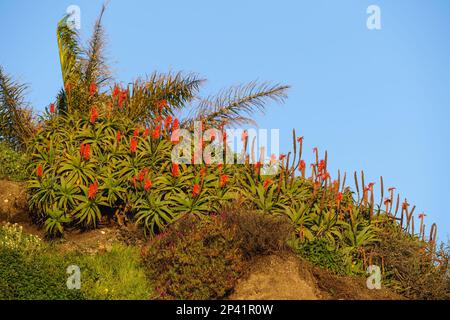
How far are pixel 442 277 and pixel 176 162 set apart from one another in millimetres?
5640

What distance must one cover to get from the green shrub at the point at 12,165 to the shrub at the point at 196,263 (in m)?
5.95

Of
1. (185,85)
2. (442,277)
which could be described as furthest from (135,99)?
(442,277)

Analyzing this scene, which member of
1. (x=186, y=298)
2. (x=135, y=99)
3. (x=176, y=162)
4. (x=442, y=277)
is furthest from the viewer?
(x=135, y=99)

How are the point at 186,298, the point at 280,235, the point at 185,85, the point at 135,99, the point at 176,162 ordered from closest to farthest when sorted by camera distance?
the point at 186,298 → the point at 280,235 → the point at 176,162 → the point at 135,99 → the point at 185,85

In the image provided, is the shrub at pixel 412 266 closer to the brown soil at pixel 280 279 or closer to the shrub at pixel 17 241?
the brown soil at pixel 280 279

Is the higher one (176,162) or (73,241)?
(176,162)

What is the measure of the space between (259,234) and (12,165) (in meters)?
8.03

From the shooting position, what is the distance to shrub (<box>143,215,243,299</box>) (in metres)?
9.60

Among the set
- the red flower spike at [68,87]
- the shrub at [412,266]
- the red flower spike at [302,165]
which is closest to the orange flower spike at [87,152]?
the red flower spike at [68,87]

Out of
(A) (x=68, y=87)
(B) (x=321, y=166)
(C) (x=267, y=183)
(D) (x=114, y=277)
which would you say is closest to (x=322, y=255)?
(C) (x=267, y=183)

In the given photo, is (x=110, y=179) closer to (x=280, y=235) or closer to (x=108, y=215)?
Result: (x=108, y=215)

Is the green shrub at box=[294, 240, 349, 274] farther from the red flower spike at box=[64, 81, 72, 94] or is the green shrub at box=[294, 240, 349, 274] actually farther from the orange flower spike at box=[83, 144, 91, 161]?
the red flower spike at box=[64, 81, 72, 94]

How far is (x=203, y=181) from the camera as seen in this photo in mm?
12055

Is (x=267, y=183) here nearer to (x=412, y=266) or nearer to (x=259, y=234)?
(x=259, y=234)
